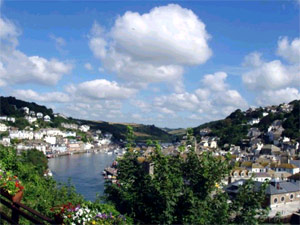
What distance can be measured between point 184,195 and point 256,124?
68.7 metres

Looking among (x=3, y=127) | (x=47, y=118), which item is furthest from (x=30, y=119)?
(x=3, y=127)

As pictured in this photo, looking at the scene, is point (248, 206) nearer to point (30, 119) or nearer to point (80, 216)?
point (80, 216)

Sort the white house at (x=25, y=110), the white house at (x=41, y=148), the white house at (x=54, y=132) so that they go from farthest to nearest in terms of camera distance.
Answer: the white house at (x=25, y=110) → the white house at (x=54, y=132) → the white house at (x=41, y=148)

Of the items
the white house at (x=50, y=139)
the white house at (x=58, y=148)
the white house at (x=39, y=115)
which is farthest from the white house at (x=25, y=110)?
the white house at (x=58, y=148)

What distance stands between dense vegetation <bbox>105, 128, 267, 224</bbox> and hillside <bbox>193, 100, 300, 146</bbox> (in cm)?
4979

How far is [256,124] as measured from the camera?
227ft

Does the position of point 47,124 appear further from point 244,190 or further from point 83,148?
point 244,190

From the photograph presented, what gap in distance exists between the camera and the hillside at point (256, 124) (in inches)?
2165

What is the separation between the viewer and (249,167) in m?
31.4

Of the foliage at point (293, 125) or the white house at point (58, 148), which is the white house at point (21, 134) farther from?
the foliage at point (293, 125)

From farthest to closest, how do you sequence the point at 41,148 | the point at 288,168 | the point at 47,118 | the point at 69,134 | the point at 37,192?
1. the point at 47,118
2. the point at 69,134
3. the point at 41,148
4. the point at 288,168
5. the point at 37,192

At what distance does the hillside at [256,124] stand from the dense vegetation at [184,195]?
163ft

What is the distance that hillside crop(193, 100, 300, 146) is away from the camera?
5500cm

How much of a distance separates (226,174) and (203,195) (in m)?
0.50
